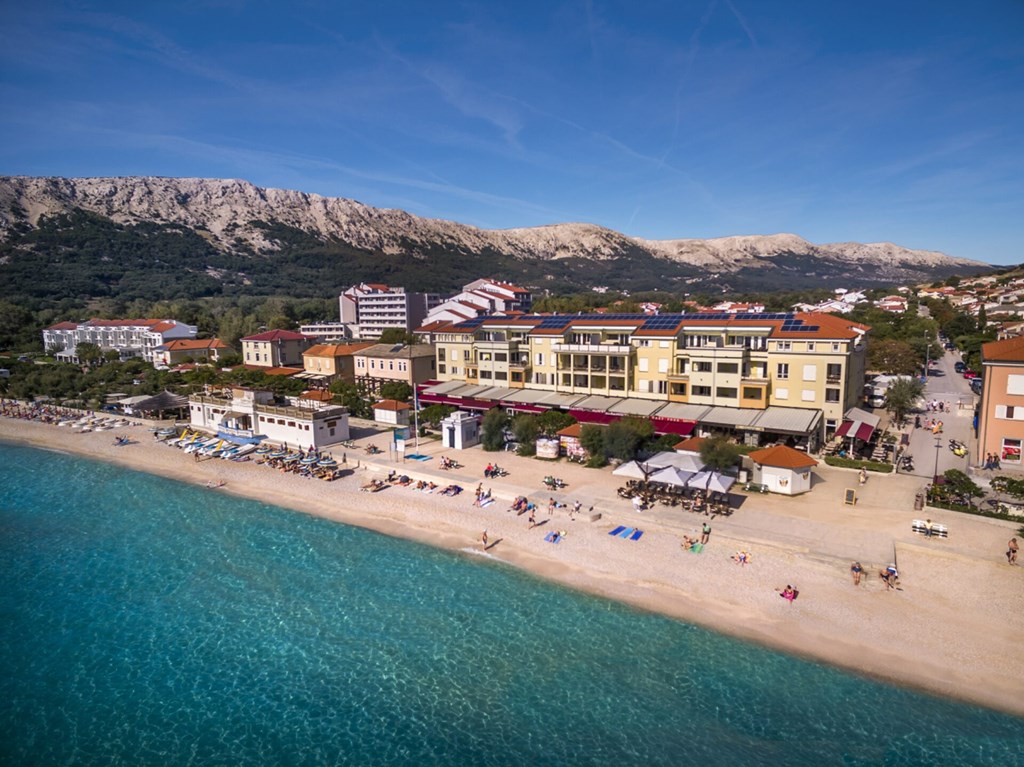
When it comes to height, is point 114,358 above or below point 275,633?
above

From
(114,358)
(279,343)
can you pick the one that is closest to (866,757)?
(279,343)

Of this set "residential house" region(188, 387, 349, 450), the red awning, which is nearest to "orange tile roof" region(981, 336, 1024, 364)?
the red awning

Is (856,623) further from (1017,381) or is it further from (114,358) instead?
(114,358)

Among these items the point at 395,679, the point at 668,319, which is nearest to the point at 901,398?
the point at 668,319

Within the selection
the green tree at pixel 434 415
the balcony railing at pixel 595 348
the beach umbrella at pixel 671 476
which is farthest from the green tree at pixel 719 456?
the green tree at pixel 434 415

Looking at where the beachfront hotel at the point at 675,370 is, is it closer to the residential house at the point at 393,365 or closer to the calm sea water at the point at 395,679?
the residential house at the point at 393,365
